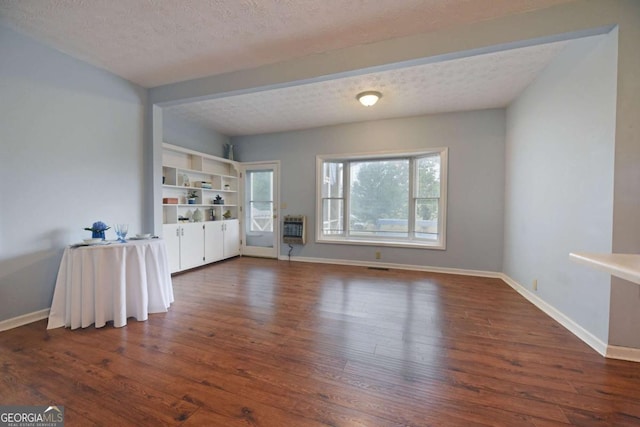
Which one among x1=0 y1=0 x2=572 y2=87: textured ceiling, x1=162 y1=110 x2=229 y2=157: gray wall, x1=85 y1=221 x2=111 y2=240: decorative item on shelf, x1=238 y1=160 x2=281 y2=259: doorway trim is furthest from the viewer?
x1=238 y1=160 x2=281 y2=259: doorway trim

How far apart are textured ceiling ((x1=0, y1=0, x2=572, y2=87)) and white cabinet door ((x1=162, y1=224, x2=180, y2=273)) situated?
230cm

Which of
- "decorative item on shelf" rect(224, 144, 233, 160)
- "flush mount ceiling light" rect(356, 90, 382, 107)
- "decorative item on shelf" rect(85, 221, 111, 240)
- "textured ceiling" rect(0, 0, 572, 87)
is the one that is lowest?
"decorative item on shelf" rect(85, 221, 111, 240)

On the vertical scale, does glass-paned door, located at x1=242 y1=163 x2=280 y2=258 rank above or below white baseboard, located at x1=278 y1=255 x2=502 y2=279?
above

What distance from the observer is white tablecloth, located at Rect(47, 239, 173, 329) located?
2.34 m

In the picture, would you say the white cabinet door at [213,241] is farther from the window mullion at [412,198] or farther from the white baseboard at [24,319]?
the window mullion at [412,198]

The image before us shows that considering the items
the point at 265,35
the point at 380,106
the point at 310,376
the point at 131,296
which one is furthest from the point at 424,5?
the point at 131,296

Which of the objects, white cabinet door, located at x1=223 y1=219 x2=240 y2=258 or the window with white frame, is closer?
the window with white frame

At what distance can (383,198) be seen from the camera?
4926mm

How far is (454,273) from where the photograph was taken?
4.28 metres

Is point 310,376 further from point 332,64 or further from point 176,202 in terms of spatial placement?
point 176,202

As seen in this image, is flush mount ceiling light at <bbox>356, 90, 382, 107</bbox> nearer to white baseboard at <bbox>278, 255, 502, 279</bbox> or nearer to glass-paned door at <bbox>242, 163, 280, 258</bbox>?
glass-paned door at <bbox>242, 163, 280, 258</bbox>

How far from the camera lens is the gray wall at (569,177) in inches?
77.5

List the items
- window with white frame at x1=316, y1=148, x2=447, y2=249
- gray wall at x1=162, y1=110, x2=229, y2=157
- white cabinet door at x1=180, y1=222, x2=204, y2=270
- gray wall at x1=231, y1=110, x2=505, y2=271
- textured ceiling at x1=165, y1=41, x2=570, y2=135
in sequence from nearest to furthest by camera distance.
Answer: textured ceiling at x1=165, y1=41, x2=570, y2=135 < gray wall at x1=231, y1=110, x2=505, y2=271 < white cabinet door at x1=180, y1=222, x2=204, y2=270 < gray wall at x1=162, y1=110, x2=229, y2=157 < window with white frame at x1=316, y1=148, x2=447, y2=249

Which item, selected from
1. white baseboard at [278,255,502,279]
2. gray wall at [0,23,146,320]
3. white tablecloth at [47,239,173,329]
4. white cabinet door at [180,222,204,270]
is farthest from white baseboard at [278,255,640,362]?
gray wall at [0,23,146,320]
